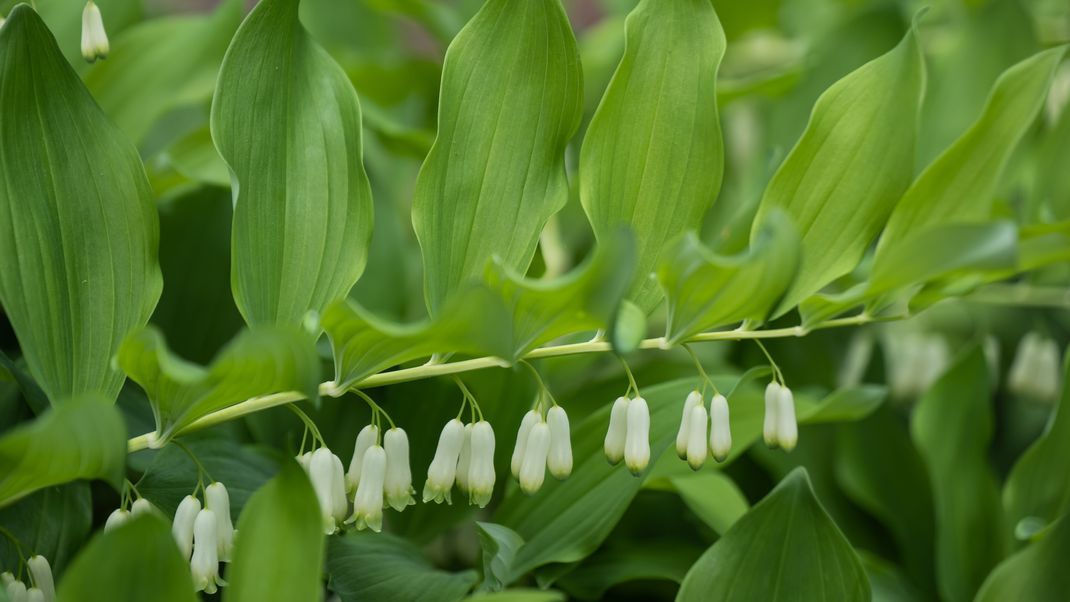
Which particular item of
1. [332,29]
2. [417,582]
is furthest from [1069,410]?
[332,29]

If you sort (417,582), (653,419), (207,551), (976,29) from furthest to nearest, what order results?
1. (976,29)
2. (653,419)
3. (417,582)
4. (207,551)

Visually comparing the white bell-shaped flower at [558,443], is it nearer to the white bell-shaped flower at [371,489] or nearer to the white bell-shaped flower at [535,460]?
the white bell-shaped flower at [535,460]

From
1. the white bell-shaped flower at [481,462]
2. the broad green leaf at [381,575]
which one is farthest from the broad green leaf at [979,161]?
the broad green leaf at [381,575]

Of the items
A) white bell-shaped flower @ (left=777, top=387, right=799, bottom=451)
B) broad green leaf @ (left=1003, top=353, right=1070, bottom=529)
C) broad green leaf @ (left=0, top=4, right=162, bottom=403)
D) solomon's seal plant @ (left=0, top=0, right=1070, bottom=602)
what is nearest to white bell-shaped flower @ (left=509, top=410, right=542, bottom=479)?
solomon's seal plant @ (left=0, top=0, right=1070, bottom=602)

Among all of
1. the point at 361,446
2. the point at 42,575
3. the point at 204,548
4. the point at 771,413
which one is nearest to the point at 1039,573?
the point at 771,413

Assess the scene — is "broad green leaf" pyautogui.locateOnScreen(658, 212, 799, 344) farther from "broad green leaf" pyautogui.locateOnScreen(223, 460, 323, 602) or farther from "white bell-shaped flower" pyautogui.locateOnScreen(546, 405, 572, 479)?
"broad green leaf" pyautogui.locateOnScreen(223, 460, 323, 602)

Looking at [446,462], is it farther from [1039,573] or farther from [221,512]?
[1039,573]

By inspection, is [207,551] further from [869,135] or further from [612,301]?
[869,135]
